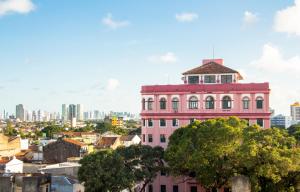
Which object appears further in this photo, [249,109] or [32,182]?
[249,109]

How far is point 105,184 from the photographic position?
33000 millimetres

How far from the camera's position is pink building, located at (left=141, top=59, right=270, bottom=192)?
43.4 meters

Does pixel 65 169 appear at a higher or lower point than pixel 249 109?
lower

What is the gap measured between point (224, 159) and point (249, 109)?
1205 cm

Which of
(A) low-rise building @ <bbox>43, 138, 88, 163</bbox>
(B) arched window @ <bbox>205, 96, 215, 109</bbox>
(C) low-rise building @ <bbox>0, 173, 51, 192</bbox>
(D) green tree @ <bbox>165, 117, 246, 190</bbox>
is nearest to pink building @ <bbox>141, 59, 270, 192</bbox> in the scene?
(B) arched window @ <bbox>205, 96, 215, 109</bbox>

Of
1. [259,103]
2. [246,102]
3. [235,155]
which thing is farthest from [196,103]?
[235,155]

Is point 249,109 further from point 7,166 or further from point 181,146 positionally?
point 7,166

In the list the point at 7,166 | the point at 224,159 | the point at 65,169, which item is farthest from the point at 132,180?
the point at 7,166

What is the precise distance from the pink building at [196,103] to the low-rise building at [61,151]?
1968 centimetres

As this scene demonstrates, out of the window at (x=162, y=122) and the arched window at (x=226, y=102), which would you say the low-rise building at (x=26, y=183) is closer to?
the window at (x=162, y=122)

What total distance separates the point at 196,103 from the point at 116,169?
562 inches

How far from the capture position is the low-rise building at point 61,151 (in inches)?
2479

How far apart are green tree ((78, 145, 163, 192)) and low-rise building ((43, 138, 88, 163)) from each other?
89.3 ft

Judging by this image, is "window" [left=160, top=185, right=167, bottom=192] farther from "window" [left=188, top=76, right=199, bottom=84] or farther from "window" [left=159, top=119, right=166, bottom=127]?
"window" [left=188, top=76, right=199, bottom=84]
